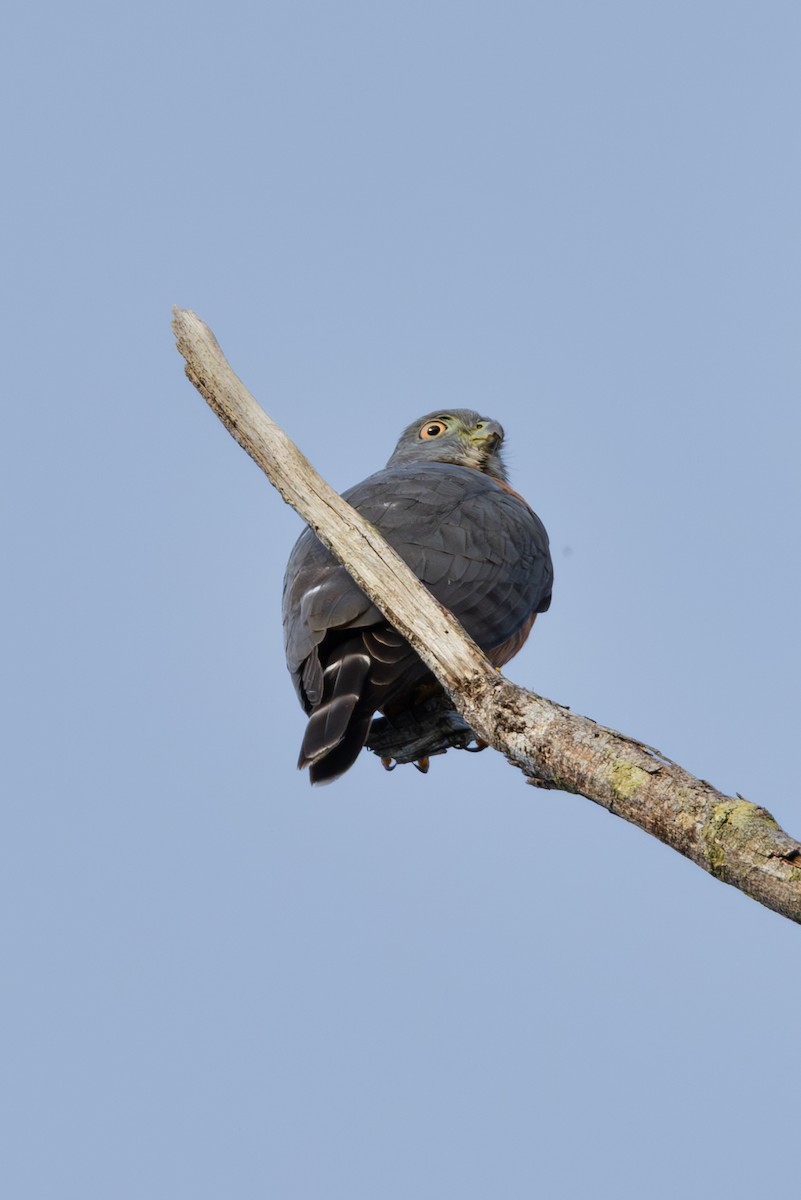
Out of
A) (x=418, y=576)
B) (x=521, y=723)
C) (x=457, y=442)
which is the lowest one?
(x=521, y=723)

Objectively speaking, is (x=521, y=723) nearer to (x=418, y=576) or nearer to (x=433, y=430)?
(x=418, y=576)

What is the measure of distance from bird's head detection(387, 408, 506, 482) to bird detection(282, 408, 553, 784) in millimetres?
1260

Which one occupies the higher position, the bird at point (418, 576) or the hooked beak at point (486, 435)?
the hooked beak at point (486, 435)

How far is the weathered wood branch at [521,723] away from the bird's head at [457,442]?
368cm

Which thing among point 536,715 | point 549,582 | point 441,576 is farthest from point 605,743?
point 549,582

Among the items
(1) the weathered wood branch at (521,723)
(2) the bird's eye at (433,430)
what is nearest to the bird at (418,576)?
(1) the weathered wood branch at (521,723)

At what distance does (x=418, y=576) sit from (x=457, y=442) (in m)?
3.26

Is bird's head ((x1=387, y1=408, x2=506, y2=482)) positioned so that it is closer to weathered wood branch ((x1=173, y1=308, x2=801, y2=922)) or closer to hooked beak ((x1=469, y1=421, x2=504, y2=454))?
hooked beak ((x1=469, y1=421, x2=504, y2=454))

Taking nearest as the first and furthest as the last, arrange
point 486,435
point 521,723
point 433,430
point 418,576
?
1. point 521,723
2. point 418,576
3. point 486,435
4. point 433,430

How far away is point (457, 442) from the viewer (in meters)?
9.14

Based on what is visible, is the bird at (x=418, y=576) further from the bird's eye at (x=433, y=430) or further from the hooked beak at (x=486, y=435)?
the bird's eye at (x=433, y=430)

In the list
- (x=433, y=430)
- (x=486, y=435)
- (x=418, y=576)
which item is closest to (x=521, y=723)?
(x=418, y=576)

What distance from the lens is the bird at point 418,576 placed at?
5.42 metres

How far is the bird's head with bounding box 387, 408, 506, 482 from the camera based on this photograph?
9.05 meters
